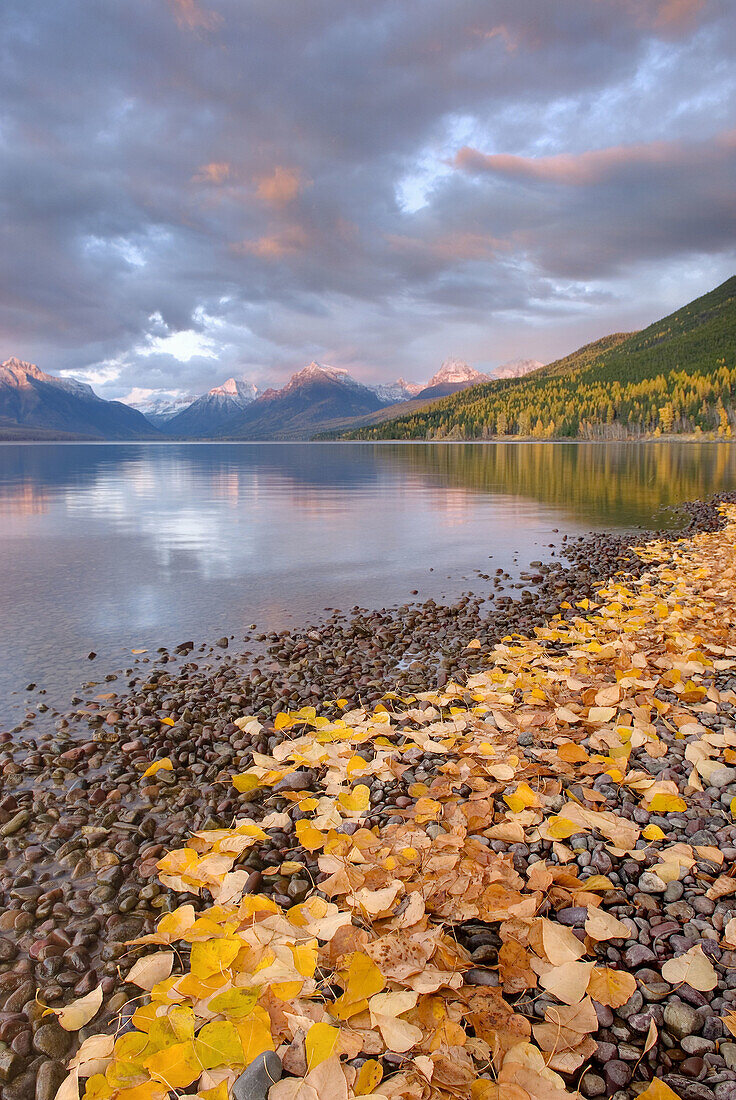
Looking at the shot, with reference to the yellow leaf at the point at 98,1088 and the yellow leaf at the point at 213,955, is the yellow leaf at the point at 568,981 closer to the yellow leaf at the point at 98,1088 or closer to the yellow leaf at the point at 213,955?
the yellow leaf at the point at 213,955

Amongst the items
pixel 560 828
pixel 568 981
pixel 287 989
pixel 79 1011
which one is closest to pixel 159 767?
pixel 79 1011

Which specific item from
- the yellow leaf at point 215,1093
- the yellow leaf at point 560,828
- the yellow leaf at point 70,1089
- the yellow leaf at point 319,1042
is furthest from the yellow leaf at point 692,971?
the yellow leaf at point 70,1089

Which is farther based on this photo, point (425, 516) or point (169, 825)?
point (425, 516)

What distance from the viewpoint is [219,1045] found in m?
3.58

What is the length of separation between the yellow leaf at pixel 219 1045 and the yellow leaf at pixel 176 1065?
0.15 ft

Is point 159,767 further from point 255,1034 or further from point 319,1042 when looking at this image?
point 319,1042

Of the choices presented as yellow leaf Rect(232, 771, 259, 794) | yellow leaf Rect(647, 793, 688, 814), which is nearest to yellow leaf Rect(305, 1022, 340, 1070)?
yellow leaf Rect(232, 771, 259, 794)

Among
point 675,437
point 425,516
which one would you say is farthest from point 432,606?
point 675,437

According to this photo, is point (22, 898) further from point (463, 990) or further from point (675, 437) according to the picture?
point (675, 437)

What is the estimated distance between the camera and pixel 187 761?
25.9ft

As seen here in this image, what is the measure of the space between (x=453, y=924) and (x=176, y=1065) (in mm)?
2043

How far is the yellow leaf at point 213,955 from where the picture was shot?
4156 millimetres

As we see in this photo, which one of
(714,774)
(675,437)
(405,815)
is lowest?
(405,815)

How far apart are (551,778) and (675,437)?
723ft
